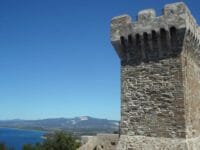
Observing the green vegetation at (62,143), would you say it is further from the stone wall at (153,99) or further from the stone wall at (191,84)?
the stone wall at (191,84)

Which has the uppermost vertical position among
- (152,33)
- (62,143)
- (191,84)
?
(152,33)

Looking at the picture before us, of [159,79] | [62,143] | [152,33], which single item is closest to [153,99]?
[159,79]

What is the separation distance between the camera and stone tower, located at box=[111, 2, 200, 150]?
1160 cm

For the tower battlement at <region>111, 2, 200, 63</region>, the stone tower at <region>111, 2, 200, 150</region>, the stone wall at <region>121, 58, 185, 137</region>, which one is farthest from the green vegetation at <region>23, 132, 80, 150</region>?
the tower battlement at <region>111, 2, 200, 63</region>

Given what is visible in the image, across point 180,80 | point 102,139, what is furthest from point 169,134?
point 102,139

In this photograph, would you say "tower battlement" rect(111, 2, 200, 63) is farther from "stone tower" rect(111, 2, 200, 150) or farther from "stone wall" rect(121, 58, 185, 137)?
"stone wall" rect(121, 58, 185, 137)

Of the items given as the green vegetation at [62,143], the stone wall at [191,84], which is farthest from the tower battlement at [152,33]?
the green vegetation at [62,143]

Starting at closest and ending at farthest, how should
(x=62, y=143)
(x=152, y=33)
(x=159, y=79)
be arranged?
(x=159, y=79)
(x=152, y=33)
(x=62, y=143)

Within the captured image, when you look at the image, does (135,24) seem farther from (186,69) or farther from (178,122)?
(178,122)

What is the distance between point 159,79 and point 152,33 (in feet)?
6.07

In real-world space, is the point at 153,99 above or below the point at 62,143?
above

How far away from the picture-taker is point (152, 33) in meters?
12.3

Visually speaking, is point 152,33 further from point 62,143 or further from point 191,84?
point 62,143

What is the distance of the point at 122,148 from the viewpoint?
41.3 feet
